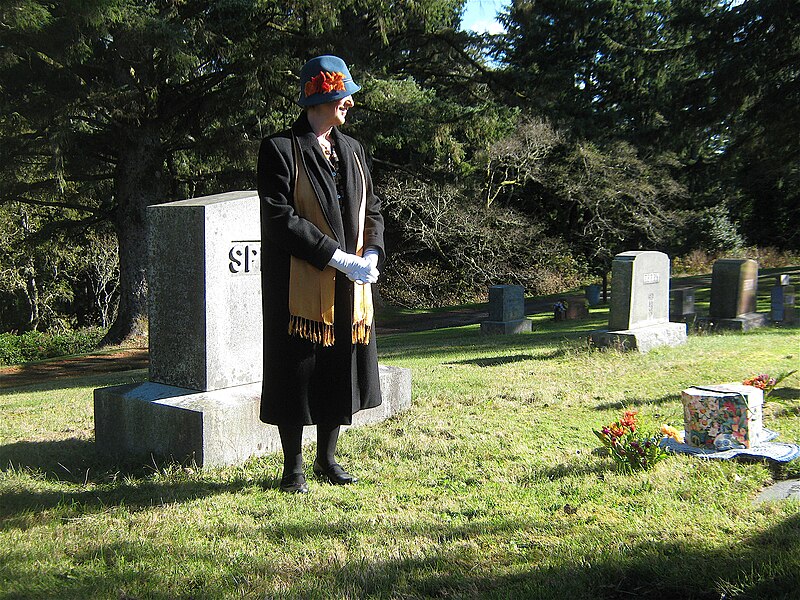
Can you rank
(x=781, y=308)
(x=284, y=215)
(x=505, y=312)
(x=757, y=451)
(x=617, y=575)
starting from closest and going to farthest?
1. (x=617, y=575)
2. (x=284, y=215)
3. (x=757, y=451)
4. (x=781, y=308)
5. (x=505, y=312)

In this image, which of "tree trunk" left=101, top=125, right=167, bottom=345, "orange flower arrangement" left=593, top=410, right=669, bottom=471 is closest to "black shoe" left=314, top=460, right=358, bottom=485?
"orange flower arrangement" left=593, top=410, right=669, bottom=471

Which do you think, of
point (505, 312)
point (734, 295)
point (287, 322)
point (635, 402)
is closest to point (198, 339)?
point (287, 322)

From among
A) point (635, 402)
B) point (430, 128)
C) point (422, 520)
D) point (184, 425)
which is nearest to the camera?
point (422, 520)

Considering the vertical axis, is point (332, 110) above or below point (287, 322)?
above

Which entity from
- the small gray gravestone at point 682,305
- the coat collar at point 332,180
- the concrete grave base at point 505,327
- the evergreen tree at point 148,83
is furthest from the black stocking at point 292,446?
the concrete grave base at point 505,327

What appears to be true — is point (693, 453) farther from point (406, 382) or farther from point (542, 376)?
point (542, 376)

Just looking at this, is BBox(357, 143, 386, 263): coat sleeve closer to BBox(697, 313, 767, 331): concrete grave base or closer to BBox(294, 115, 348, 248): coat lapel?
BBox(294, 115, 348, 248): coat lapel

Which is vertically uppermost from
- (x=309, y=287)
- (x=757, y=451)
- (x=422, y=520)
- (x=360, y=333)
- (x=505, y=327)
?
(x=309, y=287)

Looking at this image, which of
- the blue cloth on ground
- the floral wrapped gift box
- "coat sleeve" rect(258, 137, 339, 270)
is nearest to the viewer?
"coat sleeve" rect(258, 137, 339, 270)

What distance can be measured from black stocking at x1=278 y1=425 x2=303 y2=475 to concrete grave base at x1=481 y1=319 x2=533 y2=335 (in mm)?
13178

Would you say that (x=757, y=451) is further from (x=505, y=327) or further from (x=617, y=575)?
(x=505, y=327)

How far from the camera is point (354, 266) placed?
444 centimetres

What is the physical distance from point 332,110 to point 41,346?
19689 millimetres

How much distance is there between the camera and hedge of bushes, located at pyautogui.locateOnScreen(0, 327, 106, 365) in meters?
21.0
